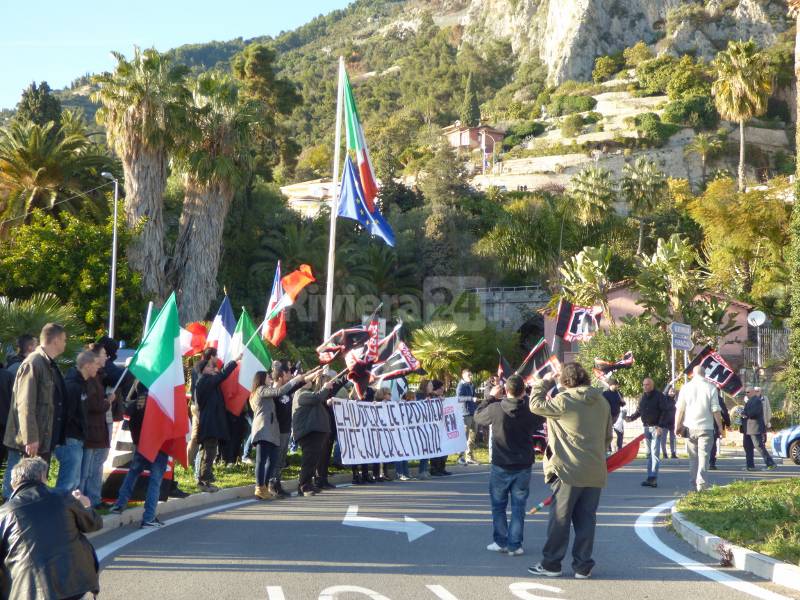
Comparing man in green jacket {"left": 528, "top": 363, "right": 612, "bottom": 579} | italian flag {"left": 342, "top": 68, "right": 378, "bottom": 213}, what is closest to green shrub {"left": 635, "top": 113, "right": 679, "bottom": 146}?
italian flag {"left": 342, "top": 68, "right": 378, "bottom": 213}

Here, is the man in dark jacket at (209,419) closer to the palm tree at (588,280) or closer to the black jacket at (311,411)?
the black jacket at (311,411)

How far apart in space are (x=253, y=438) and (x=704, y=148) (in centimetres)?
8351

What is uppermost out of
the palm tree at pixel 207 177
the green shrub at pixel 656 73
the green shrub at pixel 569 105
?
the green shrub at pixel 656 73

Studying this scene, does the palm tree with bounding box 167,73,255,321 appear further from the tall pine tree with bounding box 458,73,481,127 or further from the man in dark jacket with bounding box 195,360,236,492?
the tall pine tree with bounding box 458,73,481,127

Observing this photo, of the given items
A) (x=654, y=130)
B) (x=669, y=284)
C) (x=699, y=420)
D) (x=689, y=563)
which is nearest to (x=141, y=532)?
(x=689, y=563)

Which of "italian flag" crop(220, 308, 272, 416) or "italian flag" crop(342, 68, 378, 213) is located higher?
"italian flag" crop(342, 68, 378, 213)

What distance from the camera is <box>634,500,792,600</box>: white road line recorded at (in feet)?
25.8

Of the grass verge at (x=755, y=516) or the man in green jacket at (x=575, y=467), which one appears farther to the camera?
the grass verge at (x=755, y=516)

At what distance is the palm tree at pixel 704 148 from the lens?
90750 mm

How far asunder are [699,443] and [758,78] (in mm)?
50601

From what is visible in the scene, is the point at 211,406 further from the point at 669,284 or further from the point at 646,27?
the point at 646,27

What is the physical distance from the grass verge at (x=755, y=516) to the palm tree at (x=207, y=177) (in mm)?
26007

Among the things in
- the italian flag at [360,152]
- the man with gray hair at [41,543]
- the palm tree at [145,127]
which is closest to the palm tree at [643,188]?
the palm tree at [145,127]

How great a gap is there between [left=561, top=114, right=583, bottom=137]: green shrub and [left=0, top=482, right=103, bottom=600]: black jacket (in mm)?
95928
